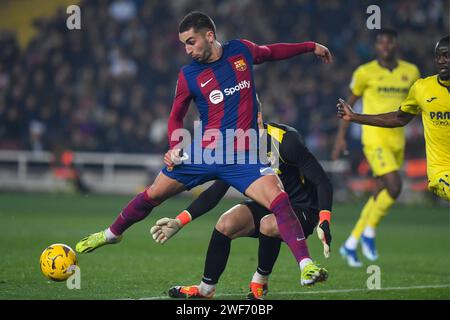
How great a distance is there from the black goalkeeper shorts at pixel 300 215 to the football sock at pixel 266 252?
11 cm

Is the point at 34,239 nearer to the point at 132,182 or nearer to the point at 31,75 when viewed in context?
the point at 132,182

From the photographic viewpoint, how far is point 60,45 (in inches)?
927

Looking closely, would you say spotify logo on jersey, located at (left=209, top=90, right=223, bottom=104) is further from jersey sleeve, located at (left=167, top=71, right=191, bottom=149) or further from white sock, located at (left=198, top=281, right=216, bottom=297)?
white sock, located at (left=198, top=281, right=216, bottom=297)

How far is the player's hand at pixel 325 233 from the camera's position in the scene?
749 centimetres

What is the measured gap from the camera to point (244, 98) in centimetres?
789

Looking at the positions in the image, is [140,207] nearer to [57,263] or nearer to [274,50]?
[57,263]

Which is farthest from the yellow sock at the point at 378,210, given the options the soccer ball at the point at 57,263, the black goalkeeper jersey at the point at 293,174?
the soccer ball at the point at 57,263

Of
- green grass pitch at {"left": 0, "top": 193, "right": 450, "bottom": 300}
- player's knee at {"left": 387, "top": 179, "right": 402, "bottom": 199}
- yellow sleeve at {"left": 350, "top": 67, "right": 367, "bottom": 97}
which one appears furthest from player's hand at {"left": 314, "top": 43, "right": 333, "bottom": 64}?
player's knee at {"left": 387, "top": 179, "right": 402, "bottom": 199}

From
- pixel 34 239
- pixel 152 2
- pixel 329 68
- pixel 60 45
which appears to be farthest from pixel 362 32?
pixel 34 239

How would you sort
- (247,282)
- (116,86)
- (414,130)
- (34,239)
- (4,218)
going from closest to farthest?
(247,282)
(34,239)
(4,218)
(414,130)
(116,86)

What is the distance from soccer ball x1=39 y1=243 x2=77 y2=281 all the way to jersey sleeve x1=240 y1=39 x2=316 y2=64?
92.7 inches

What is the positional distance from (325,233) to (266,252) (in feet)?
2.39

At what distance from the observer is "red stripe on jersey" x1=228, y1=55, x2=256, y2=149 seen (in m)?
7.86

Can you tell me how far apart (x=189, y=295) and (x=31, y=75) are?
16.5 m
